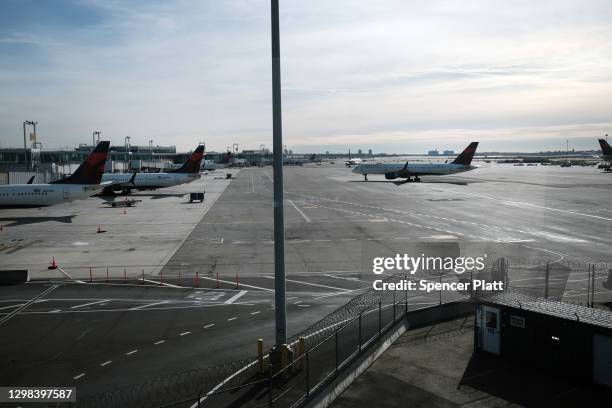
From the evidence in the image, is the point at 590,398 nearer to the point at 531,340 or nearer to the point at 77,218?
the point at 531,340

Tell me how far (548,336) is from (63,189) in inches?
2093

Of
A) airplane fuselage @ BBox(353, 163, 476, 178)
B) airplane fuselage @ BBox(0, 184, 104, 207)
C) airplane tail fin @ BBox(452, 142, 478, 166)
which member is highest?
airplane tail fin @ BBox(452, 142, 478, 166)

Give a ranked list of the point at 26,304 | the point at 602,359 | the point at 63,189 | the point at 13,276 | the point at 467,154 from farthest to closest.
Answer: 1. the point at 467,154
2. the point at 63,189
3. the point at 13,276
4. the point at 26,304
5. the point at 602,359

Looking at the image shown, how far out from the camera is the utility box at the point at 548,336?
13.1 m

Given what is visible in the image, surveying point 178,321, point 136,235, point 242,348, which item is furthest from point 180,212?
point 242,348

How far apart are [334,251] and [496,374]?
21806mm

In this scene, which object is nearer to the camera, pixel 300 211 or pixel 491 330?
pixel 491 330

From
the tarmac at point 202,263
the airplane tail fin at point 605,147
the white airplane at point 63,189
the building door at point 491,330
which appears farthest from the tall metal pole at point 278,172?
the airplane tail fin at point 605,147

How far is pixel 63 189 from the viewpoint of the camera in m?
54.7

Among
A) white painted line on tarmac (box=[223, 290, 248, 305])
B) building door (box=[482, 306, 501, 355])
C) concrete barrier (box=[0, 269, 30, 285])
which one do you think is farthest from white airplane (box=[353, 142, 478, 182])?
building door (box=[482, 306, 501, 355])

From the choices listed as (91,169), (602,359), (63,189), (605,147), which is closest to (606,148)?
(605,147)

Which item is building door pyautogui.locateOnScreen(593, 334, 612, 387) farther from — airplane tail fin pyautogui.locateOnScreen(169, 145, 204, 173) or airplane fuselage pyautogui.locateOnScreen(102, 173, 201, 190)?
airplane tail fin pyautogui.locateOnScreen(169, 145, 204, 173)

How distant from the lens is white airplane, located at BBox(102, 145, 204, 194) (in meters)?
82.9

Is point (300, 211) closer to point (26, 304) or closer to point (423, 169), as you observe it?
→ point (26, 304)
